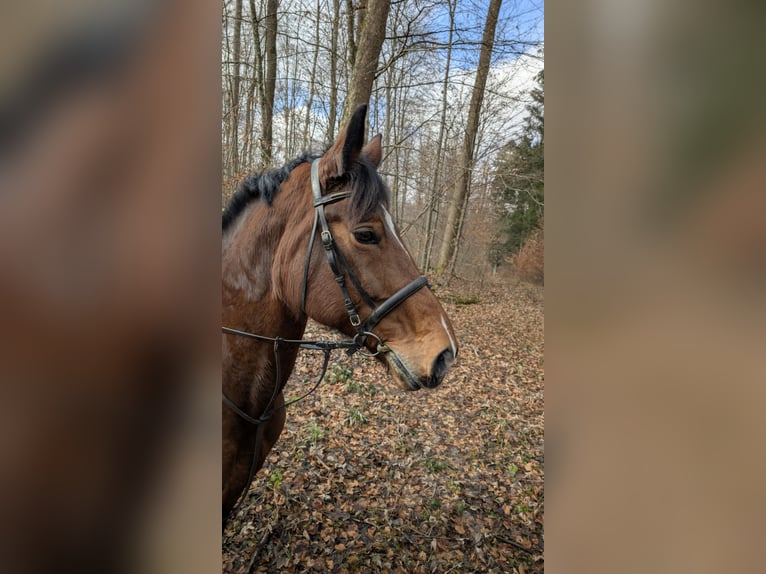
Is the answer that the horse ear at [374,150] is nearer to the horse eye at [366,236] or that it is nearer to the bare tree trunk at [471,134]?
the horse eye at [366,236]

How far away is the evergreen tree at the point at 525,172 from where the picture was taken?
4.38 metres

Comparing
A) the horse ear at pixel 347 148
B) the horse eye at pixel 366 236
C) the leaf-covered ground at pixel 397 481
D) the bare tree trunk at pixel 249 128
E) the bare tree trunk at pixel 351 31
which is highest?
the bare tree trunk at pixel 351 31

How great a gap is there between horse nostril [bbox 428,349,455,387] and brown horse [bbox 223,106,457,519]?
0.05 feet

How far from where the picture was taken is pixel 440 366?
1455mm

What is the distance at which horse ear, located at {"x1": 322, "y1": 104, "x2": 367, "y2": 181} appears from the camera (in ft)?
4.90

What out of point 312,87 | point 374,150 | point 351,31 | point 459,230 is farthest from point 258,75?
point 459,230

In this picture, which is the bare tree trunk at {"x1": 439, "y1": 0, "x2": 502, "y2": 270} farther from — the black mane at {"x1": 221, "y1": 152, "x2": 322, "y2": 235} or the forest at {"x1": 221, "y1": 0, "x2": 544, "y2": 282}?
the black mane at {"x1": 221, "y1": 152, "x2": 322, "y2": 235}

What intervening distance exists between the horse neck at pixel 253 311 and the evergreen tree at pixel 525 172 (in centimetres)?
291
